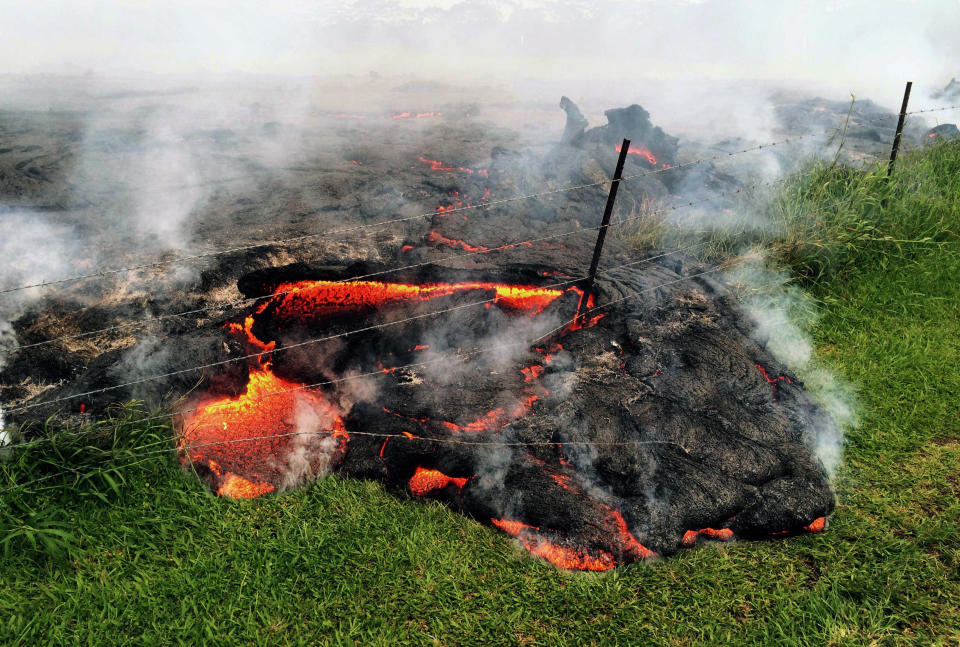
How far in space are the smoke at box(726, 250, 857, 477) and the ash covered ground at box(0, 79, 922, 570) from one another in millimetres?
136

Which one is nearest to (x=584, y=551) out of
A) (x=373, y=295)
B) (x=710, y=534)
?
(x=710, y=534)

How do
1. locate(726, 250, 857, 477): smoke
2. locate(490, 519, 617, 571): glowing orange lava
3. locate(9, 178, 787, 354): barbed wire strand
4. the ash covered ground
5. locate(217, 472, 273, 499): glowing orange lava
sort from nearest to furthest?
locate(490, 519, 617, 571): glowing orange lava
the ash covered ground
locate(217, 472, 273, 499): glowing orange lava
locate(9, 178, 787, 354): barbed wire strand
locate(726, 250, 857, 477): smoke

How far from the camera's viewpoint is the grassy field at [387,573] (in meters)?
2.71

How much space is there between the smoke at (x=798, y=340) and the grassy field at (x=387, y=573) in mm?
325

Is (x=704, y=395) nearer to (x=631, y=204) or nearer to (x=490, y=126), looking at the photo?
(x=631, y=204)

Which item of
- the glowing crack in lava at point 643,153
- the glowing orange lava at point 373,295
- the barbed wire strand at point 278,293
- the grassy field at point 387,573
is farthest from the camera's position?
the glowing crack in lava at point 643,153

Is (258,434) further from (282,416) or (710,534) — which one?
(710,534)

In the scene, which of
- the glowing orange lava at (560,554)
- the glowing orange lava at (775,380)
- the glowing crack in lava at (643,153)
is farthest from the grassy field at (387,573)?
the glowing crack in lava at (643,153)

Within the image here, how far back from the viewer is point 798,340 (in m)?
5.21

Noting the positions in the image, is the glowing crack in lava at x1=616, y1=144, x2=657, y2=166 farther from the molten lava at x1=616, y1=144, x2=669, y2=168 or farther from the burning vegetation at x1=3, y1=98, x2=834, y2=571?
the burning vegetation at x1=3, y1=98, x2=834, y2=571

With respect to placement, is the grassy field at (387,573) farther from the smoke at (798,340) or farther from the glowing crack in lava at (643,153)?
the glowing crack in lava at (643,153)

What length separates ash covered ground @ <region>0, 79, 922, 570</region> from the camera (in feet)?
10.8

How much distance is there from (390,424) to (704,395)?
2307mm

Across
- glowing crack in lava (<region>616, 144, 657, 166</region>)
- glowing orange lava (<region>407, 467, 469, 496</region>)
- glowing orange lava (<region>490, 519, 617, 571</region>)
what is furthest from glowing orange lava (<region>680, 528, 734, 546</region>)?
glowing crack in lava (<region>616, 144, 657, 166</region>)
